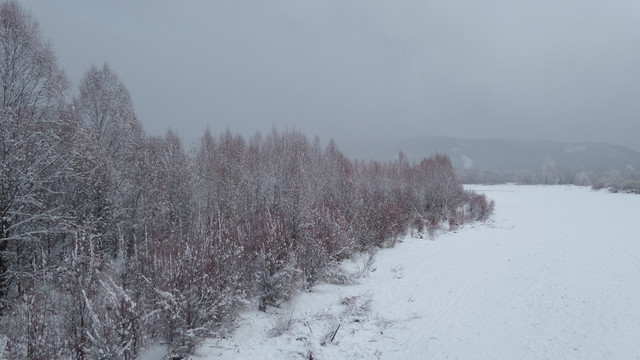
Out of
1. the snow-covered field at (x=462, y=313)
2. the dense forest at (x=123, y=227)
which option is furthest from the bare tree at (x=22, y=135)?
the snow-covered field at (x=462, y=313)

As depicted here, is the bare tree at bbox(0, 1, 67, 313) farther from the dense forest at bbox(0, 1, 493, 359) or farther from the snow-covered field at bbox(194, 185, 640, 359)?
the snow-covered field at bbox(194, 185, 640, 359)

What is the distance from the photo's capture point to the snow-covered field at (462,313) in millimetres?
6793

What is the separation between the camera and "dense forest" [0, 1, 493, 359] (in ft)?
16.0

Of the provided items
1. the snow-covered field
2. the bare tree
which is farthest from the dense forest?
the snow-covered field

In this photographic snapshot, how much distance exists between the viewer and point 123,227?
12820 mm

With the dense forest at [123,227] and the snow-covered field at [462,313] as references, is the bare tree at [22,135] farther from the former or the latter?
the snow-covered field at [462,313]

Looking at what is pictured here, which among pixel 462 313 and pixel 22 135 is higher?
pixel 22 135

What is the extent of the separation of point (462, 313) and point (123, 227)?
12.4 meters

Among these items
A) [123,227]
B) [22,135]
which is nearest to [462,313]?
[22,135]

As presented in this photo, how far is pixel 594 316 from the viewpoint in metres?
8.82

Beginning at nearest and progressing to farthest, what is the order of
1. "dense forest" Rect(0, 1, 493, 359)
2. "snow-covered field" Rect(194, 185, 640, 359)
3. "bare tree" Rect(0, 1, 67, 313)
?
"dense forest" Rect(0, 1, 493, 359), "snow-covered field" Rect(194, 185, 640, 359), "bare tree" Rect(0, 1, 67, 313)

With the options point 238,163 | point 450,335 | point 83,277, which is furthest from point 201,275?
point 238,163

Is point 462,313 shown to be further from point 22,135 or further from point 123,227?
point 123,227

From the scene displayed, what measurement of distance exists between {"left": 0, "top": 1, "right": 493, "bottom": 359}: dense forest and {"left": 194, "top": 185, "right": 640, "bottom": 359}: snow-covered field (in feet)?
3.16
